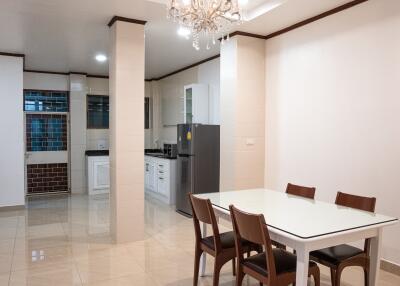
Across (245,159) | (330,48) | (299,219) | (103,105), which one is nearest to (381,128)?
(330,48)

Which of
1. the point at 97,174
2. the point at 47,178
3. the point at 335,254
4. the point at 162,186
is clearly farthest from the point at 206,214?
the point at 47,178

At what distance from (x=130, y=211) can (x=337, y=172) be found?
8.12ft

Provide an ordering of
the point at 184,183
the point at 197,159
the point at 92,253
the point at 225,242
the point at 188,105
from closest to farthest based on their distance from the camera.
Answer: the point at 225,242, the point at 92,253, the point at 197,159, the point at 184,183, the point at 188,105

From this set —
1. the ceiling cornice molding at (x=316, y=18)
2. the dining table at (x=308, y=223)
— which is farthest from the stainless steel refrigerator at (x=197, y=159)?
the dining table at (x=308, y=223)

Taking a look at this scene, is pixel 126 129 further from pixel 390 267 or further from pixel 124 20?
pixel 390 267

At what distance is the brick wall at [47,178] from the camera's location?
7133 mm

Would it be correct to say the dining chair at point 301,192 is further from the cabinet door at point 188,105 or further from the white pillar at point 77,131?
the white pillar at point 77,131

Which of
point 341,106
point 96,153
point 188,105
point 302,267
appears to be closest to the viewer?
point 302,267

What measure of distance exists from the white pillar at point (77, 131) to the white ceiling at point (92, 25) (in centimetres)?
113

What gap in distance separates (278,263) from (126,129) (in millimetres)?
2449

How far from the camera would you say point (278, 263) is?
223 centimetres

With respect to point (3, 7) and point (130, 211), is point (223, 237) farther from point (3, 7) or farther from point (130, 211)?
point (3, 7)

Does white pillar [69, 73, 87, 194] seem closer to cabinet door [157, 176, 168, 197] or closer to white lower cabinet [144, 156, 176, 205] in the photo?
white lower cabinet [144, 156, 176, 205]

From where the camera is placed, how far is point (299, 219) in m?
2.26
